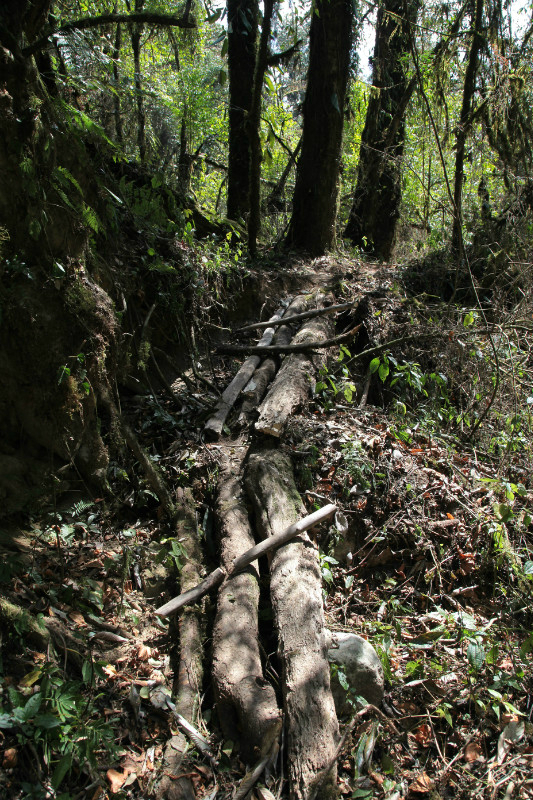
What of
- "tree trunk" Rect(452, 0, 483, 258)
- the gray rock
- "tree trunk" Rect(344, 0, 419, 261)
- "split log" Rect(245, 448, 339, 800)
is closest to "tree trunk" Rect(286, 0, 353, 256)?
"tree trunk" Rect(344, 0, 419, 261)

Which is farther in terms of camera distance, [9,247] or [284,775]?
[9,247]

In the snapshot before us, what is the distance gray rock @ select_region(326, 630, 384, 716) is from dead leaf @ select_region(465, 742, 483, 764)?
492 mm

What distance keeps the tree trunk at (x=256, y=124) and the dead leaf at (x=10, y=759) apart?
7.05 meters

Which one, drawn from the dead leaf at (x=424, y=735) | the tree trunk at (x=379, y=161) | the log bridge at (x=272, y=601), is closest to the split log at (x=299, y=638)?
the log bridge at (x=272, y=601)

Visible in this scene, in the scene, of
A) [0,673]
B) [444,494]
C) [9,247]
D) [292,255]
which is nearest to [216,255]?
[292,255]

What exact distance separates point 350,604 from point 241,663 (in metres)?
1.14

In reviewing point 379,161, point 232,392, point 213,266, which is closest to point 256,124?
point 213,266

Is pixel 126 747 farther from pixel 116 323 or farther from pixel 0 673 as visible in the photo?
pixel 116 323

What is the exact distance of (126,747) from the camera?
2.50 meters

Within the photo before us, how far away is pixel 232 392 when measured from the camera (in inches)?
208

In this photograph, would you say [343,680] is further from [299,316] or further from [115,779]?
[299,316]

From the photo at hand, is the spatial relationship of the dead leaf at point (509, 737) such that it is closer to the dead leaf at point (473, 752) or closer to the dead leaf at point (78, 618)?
the dead leaf at point (473, 752)

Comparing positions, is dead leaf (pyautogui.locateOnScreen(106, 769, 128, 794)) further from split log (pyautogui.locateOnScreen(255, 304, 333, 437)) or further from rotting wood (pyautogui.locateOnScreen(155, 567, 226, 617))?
split log (pyautogui.locateOnScreen(255, 304, 333, 437))

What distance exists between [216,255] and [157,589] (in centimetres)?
419
